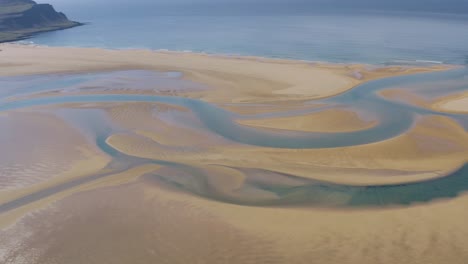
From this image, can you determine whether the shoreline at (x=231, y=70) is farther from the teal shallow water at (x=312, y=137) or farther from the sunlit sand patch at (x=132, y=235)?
the sunlit sand patch at (x=132, y=235)

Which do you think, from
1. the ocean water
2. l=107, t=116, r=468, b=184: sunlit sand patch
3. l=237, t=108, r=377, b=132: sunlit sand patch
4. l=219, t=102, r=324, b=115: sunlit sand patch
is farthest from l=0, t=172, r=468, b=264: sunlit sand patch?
the ocean water

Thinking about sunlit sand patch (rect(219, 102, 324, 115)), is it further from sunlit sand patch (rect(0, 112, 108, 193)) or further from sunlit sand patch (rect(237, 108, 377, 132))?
sunlit sand patch (rect(0, 112, 108, 193))

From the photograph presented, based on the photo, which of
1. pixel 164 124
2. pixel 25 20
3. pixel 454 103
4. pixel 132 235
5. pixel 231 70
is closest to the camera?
pixel 132 235

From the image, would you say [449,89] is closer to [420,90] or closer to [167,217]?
[420,90]

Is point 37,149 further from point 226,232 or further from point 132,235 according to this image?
point 226,232

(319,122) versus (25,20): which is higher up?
(25,20)

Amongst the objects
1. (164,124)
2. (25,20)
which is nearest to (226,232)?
(164,124)

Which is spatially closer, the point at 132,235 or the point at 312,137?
the point at 132,235
